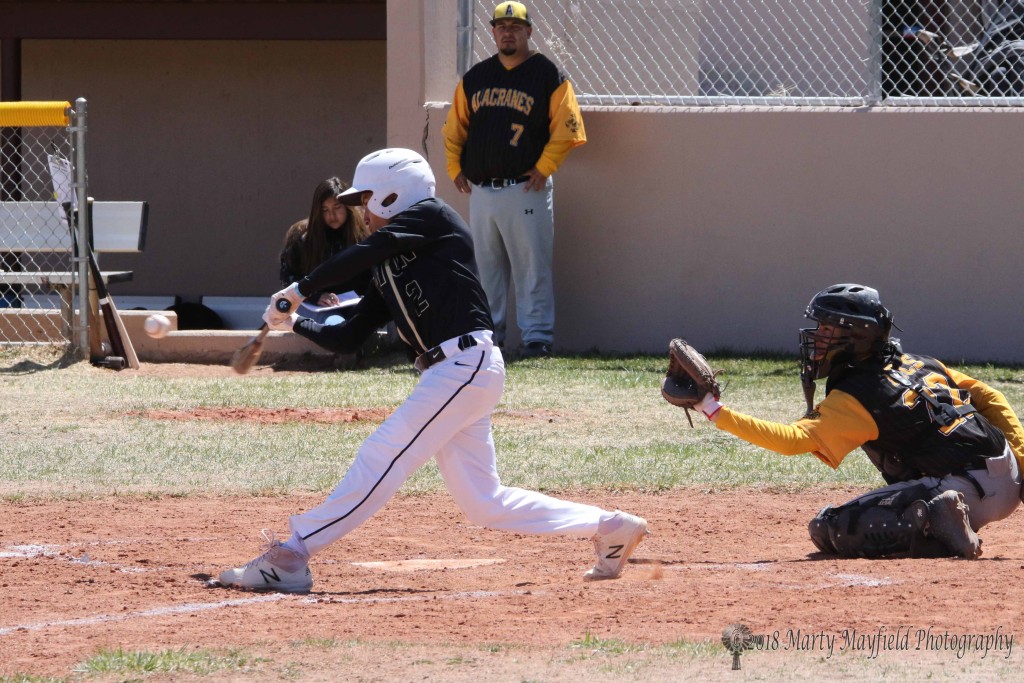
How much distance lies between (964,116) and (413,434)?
26.7ft

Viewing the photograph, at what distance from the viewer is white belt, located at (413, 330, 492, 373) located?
5176 millimetres

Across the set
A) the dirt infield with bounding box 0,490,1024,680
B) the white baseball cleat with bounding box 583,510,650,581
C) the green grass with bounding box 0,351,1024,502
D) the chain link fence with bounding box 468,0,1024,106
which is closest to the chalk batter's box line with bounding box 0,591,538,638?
the dirt infield with bounding box 0,490,1024,680

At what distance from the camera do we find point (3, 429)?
889 cm

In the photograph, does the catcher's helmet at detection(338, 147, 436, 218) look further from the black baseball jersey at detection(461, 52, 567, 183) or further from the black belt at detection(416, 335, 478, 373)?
the black baseball jersey at detection(461, 52, 567, 183)

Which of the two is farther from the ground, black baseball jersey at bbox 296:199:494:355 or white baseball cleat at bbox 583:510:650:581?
black baseball jersey at bbox 296:199:494:355

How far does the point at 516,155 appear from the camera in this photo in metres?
11.3

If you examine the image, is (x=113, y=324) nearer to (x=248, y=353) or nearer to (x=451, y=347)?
(x=248, y=353)

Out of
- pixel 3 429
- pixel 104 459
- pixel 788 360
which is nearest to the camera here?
pixel 104 459

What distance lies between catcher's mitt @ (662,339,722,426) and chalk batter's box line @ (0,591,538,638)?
89cm

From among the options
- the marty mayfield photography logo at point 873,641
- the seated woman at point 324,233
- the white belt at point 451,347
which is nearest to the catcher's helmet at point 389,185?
the white belt at point 451,347

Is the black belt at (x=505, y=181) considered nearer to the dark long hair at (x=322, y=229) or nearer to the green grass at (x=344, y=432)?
the dark long hair at (x=322, y=229)

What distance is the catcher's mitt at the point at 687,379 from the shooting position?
200 inches

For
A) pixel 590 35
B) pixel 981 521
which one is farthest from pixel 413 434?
pixel 590 35

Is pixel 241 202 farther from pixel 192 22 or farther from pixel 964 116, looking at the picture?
pixel 964 116
